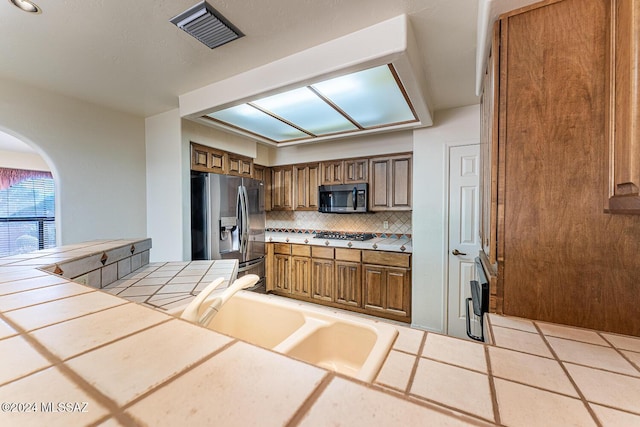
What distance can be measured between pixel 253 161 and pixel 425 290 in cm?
277

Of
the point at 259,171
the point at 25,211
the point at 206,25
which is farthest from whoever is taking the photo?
the point at 25,211

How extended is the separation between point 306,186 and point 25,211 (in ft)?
17.1

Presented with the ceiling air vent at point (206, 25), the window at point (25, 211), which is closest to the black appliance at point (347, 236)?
the ceiling air vent at point (206, 25)

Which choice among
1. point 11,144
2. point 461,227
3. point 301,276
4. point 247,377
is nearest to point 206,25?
point 247,377

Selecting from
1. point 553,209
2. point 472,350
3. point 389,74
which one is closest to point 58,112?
point 389,74

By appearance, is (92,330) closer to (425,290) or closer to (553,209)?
(553,209)

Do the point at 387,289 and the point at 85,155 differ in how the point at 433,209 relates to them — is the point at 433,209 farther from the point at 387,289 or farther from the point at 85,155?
the point at 85,155

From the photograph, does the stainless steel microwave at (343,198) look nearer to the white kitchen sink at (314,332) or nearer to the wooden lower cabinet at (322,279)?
the wooden lower cabinet at (322,279)

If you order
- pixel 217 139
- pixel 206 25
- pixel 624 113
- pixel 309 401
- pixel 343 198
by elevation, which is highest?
pixel 206 25

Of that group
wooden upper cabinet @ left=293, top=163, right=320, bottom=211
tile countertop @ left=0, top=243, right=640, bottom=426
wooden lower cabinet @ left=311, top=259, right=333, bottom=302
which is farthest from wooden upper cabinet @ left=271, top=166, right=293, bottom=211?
tile countertop @ left=0, top=243, right=640, bottom=426

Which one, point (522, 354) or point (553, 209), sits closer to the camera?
point (522, 354)

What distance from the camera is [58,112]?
235 cm

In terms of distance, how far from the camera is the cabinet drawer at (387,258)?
2.90 metres

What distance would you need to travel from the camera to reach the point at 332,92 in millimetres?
2006
